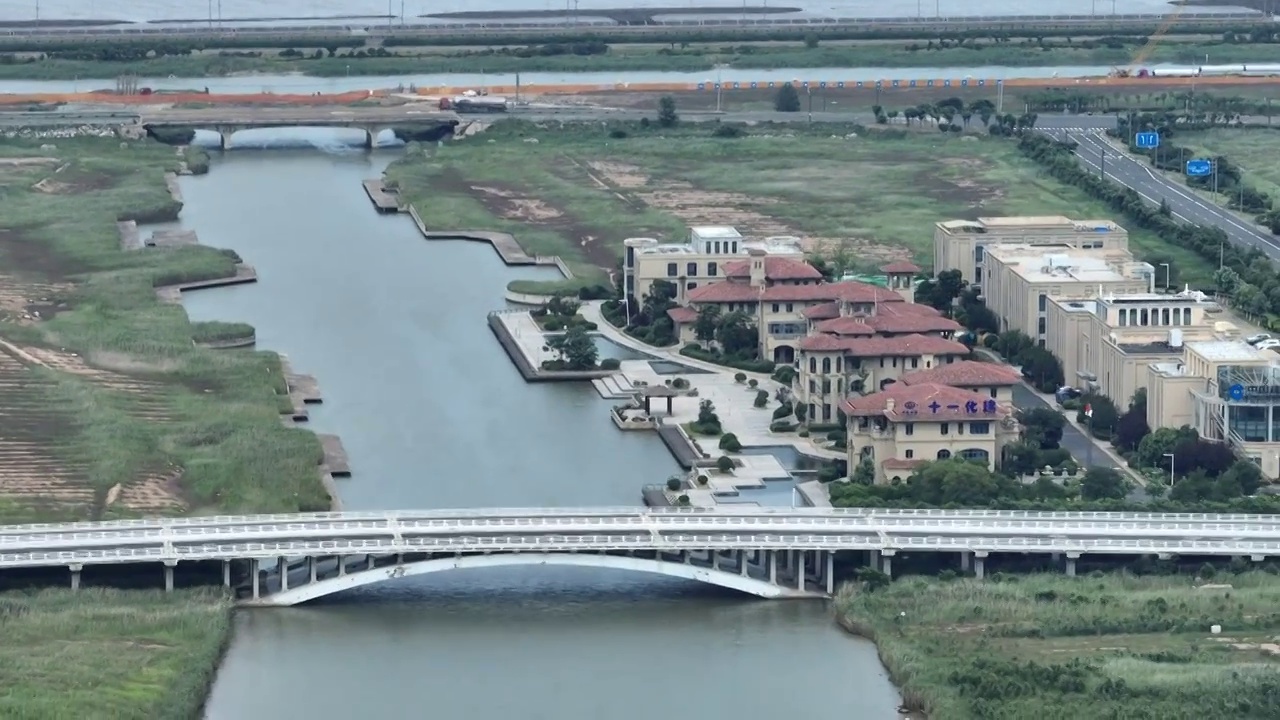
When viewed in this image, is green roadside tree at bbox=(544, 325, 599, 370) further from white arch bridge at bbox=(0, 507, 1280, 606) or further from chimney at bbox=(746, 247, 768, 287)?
white arch bridge at bbox=(0, 507, 1280, 606)

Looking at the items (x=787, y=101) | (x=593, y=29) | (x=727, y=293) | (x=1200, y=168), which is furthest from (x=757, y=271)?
(x=593, y=29)

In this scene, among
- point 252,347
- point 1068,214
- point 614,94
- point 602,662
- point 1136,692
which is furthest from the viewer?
point 614,94

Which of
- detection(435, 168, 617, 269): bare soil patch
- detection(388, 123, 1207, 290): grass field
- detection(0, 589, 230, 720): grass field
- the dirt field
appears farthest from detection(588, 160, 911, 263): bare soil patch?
detection(0, 589, 230, 720): grass field

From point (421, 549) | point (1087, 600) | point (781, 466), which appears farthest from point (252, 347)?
point (1087, 600)

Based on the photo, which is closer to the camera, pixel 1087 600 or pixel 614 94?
pixel 1087 600

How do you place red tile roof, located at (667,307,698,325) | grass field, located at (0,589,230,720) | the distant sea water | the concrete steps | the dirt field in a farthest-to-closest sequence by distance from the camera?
1. the distant sea water
2. red tile roof, located at (667,307,698,325)
3. the concrete steps
4. the dirt field
5. grass field, located at (0,589,230,720)

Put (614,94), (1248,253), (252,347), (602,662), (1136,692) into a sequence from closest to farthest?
(1136,692) < (602,662) < (252,347) < (1248,253) < (614,94)

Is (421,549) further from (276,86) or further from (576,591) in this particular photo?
(276,86)
